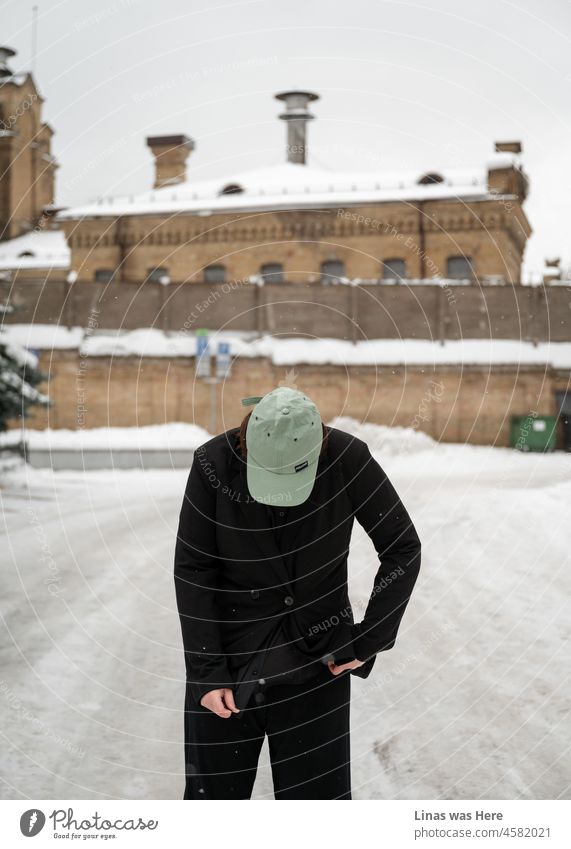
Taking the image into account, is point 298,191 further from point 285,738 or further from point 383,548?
point 285,738

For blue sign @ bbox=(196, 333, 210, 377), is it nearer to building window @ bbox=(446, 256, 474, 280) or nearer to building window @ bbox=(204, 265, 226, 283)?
building window @ bbox=(204, 265, 226, 283)

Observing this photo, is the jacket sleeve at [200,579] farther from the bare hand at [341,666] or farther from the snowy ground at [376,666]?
the snowy ground at [376,666]

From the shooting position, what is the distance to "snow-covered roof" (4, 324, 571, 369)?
95.7ft

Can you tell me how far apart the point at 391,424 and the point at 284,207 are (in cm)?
939

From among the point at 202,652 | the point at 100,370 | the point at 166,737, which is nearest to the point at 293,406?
the point at 202,652

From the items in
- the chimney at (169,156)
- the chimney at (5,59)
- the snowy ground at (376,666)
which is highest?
the chimney at (169,156)

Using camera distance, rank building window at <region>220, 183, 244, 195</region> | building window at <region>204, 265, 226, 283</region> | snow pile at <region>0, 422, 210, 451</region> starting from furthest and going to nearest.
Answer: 1. building window at <region>204, 265, 226, 283</region>
2. building window at <region>220, 183, 244, 195</region>
3. snow pile at <region>0, 422, 210, 451</region>

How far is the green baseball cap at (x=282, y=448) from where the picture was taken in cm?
327

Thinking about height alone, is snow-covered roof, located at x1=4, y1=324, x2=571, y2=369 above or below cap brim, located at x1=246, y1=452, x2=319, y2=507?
above

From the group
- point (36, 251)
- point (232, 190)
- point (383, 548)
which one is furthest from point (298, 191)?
point (383, 548)

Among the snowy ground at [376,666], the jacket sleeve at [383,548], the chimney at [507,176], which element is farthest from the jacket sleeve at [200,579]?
the chimney at [507,176]

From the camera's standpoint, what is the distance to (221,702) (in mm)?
3330

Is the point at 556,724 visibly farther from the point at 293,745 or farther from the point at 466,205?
the point at 466,205

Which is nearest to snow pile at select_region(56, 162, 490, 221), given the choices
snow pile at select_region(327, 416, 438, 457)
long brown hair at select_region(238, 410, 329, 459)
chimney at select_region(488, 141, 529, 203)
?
chimney at select_region(488, 141, 529, 203)
